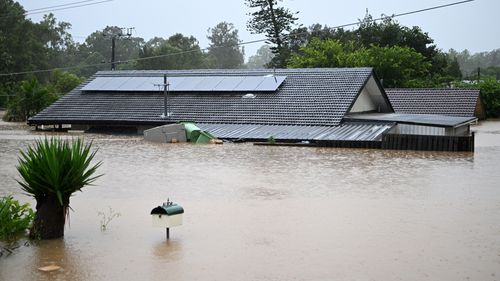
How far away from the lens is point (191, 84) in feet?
101

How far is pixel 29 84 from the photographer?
1489 inches

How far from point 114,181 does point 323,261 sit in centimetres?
762

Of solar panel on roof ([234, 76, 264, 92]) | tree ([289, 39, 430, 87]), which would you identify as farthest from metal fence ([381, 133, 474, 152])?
tree ([289, 39, 430, 87])

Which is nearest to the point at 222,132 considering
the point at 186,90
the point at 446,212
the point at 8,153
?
the point at 186,90

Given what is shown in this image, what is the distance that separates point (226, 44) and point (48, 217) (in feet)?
366

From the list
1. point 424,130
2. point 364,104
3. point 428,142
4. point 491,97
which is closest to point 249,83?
point 364,104

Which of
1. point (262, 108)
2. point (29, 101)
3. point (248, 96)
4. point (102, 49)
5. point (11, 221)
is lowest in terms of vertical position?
point (11, 221)

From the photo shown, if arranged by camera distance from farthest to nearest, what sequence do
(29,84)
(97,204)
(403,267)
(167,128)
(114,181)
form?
(29,84) < (167,128) < (114,181) < (97,204) < (403,267)

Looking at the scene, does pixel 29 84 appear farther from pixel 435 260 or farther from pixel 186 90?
pixel 435 260

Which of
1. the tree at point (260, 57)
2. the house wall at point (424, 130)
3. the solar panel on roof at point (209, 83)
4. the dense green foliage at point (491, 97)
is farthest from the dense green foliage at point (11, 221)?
the tree at point (260, 57)

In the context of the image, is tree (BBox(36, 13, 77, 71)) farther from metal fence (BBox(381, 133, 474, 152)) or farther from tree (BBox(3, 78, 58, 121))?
metal fence (BBox(381, 133, 474, 152))

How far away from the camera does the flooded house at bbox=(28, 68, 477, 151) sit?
23.5m

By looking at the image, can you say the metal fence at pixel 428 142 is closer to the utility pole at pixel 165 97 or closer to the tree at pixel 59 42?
the utility pole at pixel 165 97

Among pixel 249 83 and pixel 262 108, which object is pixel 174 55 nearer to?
pixel 249 83
